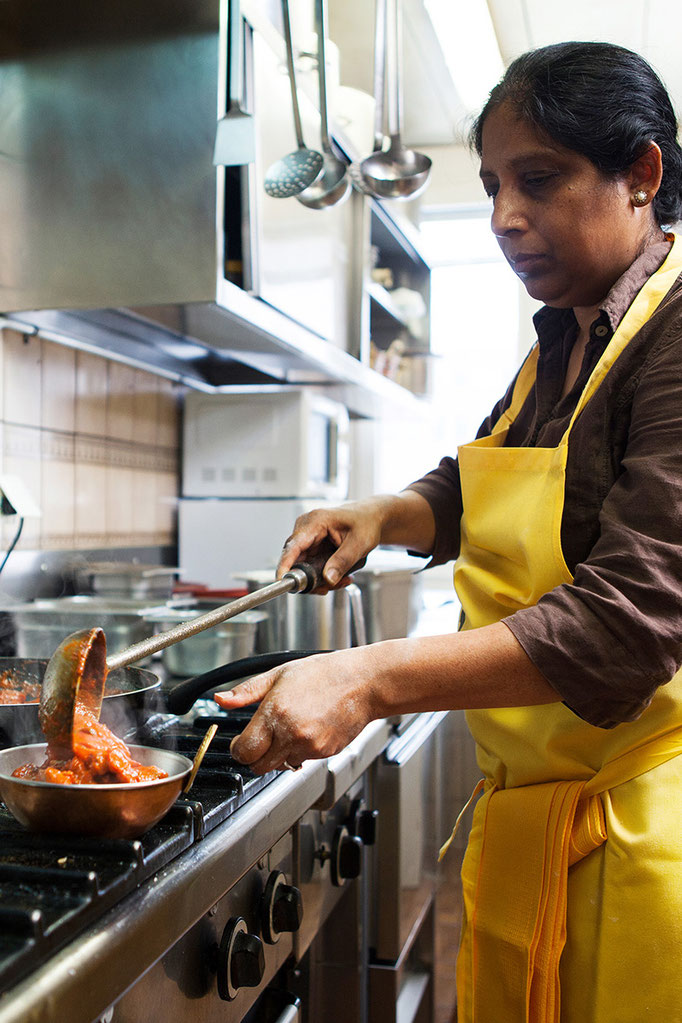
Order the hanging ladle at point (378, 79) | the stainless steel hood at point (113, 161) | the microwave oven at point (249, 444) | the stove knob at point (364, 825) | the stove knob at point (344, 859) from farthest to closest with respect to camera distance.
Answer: the microwave oven at point (249, 444) → the hanging ladle at point (378, 79) → the stainless steel hood at point (113, 161) → the stove knob at point (364, 825) → the stove knob at point (344, 859)

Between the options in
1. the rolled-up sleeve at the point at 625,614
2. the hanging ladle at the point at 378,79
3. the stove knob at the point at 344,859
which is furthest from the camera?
the hanging ladle at the point at 378,79

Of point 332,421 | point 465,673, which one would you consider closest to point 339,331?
point 332,421

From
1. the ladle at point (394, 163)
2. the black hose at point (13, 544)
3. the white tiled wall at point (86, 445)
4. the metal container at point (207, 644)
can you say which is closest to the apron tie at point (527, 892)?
the metal container at point (207, 644)

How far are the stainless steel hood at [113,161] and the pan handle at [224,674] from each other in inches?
28.0

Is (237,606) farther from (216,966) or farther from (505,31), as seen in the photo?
(505,31)

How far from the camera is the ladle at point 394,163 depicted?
6.30 ft

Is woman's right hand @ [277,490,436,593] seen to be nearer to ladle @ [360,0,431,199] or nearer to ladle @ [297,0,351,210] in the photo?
ladle @ [297,0,351,210]

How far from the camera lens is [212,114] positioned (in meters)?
1.47

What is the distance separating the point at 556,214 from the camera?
951 millimetres

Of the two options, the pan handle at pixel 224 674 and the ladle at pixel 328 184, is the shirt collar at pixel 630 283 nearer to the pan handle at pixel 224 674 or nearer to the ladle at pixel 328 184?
the pan handle at pixel 224 674

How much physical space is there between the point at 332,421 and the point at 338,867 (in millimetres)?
1639

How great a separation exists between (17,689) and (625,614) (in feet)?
2.31

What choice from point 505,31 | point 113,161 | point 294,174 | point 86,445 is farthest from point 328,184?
point 505,31

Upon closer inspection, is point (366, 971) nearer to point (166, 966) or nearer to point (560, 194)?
point (166, 966)
